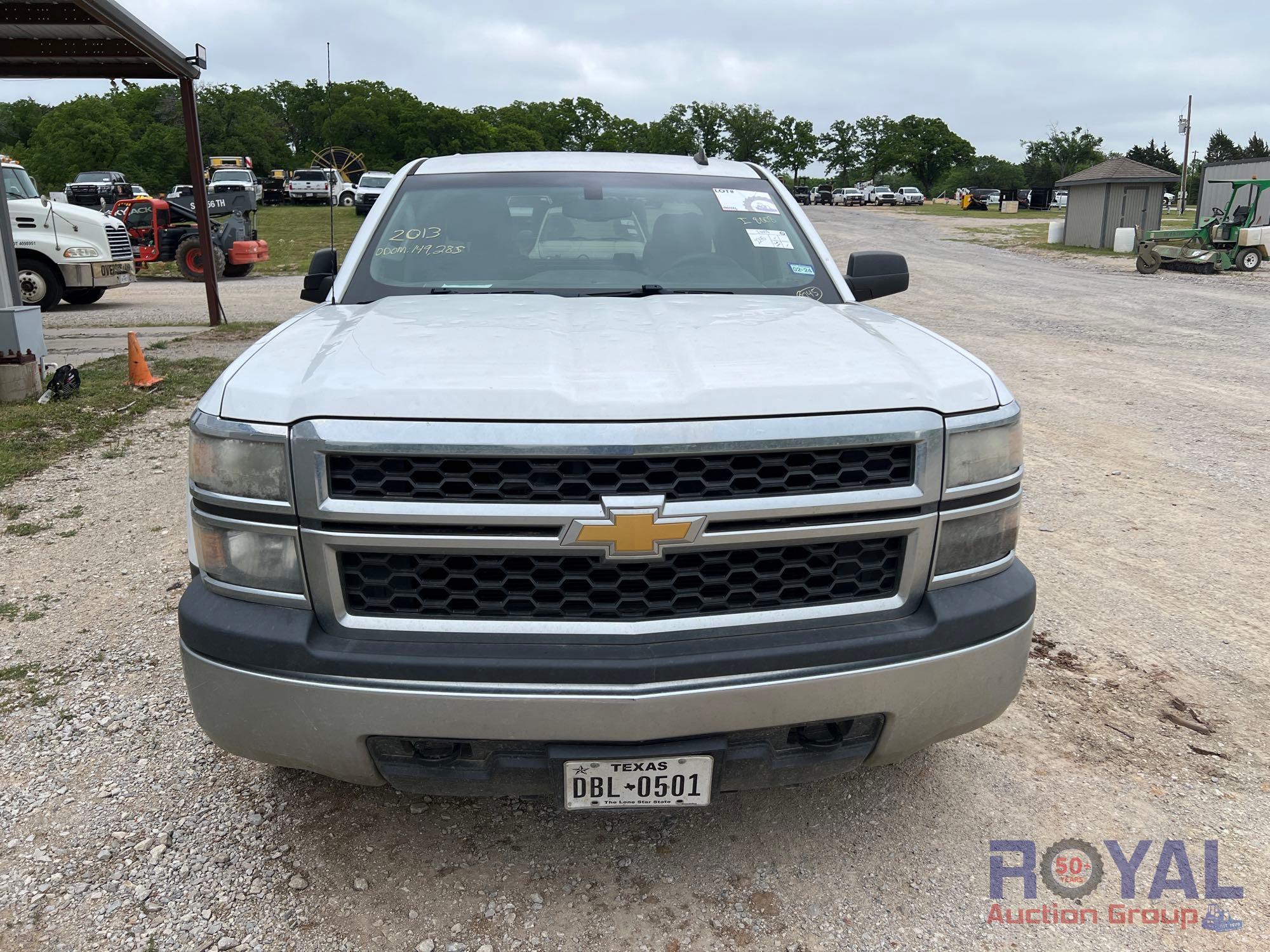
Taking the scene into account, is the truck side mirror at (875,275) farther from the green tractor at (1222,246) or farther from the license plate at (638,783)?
the green tractor at (1222,246)

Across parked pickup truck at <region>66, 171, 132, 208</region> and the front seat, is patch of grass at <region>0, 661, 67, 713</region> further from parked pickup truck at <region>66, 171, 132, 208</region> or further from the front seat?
parked pickup truck at <region>66, 171, 132, 208</region>

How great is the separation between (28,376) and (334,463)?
7.43 meters

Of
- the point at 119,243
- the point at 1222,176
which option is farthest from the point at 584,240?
the point at 1222,176

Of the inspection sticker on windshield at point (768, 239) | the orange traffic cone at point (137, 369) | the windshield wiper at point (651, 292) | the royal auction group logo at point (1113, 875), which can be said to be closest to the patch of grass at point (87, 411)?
the orange traffic cone at point (137, 369)

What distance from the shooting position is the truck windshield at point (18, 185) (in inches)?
554

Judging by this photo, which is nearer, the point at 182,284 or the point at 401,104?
the point at 182,284

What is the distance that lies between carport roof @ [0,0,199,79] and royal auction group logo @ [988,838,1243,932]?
34.8ft

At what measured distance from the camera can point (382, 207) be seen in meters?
3.83

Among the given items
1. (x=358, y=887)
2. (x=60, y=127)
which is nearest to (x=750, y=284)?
(x=358, y=887)

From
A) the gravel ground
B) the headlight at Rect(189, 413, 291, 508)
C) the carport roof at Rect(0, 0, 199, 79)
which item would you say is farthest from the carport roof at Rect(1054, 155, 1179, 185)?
the headlight at Rect(189, 413, 291, 508)

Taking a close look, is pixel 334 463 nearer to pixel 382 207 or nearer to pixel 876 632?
pixel 876 632

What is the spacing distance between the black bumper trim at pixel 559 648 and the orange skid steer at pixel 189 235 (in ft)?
64.5

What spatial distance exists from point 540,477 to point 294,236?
1291 inches

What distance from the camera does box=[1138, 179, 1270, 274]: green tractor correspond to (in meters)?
21.6
